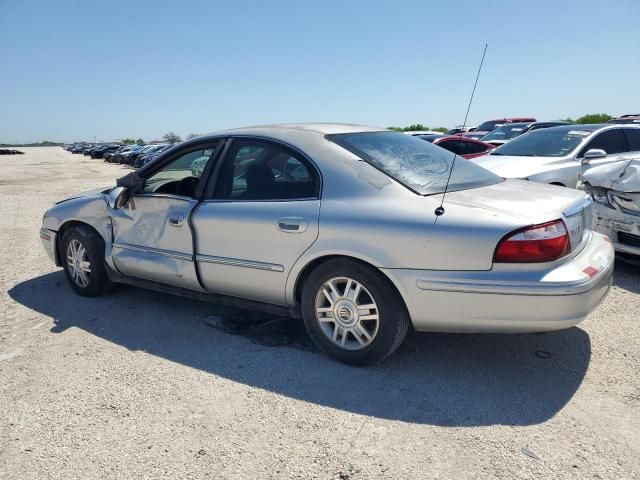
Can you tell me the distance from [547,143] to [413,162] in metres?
4.66

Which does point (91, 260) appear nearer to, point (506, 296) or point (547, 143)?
point (506, 296)

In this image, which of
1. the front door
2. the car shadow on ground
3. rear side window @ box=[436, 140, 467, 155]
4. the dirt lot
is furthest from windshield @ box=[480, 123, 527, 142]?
the front door

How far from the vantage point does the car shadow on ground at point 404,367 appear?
261cm

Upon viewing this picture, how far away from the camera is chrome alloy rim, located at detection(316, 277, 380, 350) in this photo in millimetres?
2924

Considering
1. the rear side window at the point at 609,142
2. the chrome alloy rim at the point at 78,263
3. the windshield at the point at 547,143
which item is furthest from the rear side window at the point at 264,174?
the rear side window at the point at 609,142

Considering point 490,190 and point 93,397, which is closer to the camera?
point 93,397

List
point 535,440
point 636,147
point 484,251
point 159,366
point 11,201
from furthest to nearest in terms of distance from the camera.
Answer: point 11,201, point 636,147, point 159,366, point 484,251, point 535,440

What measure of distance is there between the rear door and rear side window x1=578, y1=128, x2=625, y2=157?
534 centimetres

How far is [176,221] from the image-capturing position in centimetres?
364

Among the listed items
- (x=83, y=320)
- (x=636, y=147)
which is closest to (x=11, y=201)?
(x=83, y=320)

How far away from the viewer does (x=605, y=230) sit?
15.8 ft

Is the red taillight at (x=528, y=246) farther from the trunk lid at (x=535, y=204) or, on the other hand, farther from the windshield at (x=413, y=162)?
the windshield at (x=413, y=162)

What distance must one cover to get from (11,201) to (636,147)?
13.6 meters

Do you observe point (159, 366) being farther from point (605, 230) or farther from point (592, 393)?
point (605, 230)
